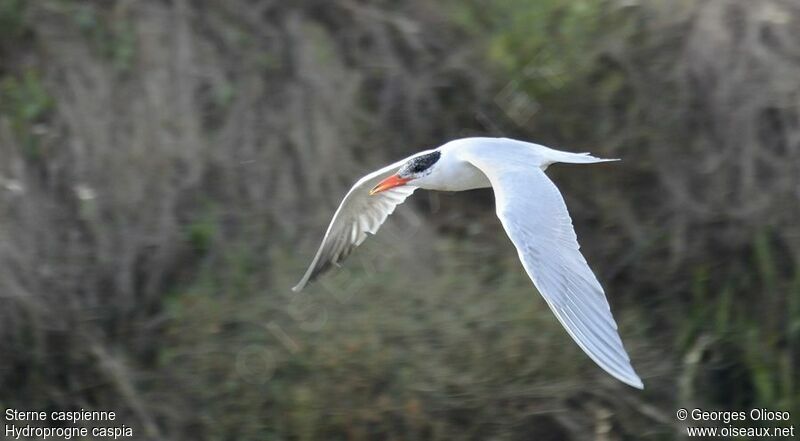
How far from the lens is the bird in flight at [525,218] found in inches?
182

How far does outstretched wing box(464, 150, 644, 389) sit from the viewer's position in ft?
14.9

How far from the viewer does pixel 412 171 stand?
577 centimetres

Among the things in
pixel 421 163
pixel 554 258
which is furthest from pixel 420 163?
pixel 554 258

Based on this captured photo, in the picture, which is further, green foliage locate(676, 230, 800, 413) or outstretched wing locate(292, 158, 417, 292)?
green foliage locate(676, 230, 800, 413)

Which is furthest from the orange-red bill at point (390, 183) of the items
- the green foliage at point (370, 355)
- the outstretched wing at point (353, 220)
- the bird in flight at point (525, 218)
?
the green foliage at point (370, 355)

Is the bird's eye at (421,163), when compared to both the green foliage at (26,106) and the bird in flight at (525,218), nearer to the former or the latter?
the bird in flight at (525,218)

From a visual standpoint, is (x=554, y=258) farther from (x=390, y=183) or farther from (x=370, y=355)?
(x=370, y=355)

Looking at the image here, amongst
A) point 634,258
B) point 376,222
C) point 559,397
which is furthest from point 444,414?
point 634,258

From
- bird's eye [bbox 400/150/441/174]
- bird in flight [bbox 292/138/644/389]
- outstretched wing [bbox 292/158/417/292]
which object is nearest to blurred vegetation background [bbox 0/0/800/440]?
outstretched wing [bbox 292/158/417/292]

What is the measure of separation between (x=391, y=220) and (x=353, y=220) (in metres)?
1.22

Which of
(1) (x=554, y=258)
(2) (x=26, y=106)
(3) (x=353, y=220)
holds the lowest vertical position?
(1) (x=554, y=258)

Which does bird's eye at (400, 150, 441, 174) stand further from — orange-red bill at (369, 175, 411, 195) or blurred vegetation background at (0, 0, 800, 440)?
blurred vegetation background at (0, 0, 800, 440)

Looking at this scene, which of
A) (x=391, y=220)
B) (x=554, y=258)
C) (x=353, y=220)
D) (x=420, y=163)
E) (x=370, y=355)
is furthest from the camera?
(x=391, y=220)

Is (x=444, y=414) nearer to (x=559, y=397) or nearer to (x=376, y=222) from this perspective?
(x=559, y=397)
